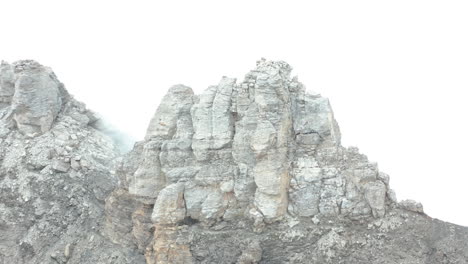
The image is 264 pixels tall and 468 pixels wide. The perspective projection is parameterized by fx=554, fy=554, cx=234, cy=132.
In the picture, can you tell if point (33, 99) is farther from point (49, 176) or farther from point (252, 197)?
point (252, 197)

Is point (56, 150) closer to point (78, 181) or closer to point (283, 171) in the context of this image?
point (78, 181)

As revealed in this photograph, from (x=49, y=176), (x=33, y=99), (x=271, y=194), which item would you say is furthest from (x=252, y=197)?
(x=33, y=99)

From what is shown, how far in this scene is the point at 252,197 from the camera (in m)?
29.5

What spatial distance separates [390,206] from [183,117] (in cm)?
1250

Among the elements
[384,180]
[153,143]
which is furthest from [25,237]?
[384,180]

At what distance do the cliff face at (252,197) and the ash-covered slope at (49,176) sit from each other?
21 cm

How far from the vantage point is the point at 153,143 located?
31.7m

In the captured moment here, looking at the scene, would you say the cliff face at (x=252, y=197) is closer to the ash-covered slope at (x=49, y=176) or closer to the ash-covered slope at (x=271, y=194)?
the ash-covered slope at (x=271, y=194)

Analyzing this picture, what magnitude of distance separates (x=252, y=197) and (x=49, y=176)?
14.5m

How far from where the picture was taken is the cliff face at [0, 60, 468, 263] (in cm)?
2864

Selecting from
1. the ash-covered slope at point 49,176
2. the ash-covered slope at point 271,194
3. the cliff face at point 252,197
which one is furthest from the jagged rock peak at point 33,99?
the ash-covered slope at point 271,194

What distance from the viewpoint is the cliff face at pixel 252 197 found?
28641mm

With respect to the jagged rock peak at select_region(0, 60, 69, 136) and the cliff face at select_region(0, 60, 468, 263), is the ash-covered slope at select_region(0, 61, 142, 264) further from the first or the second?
the cliff face at select_region(0, 60, 468, 263)

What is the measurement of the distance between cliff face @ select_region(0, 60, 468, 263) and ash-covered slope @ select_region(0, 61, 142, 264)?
0.21 meters
